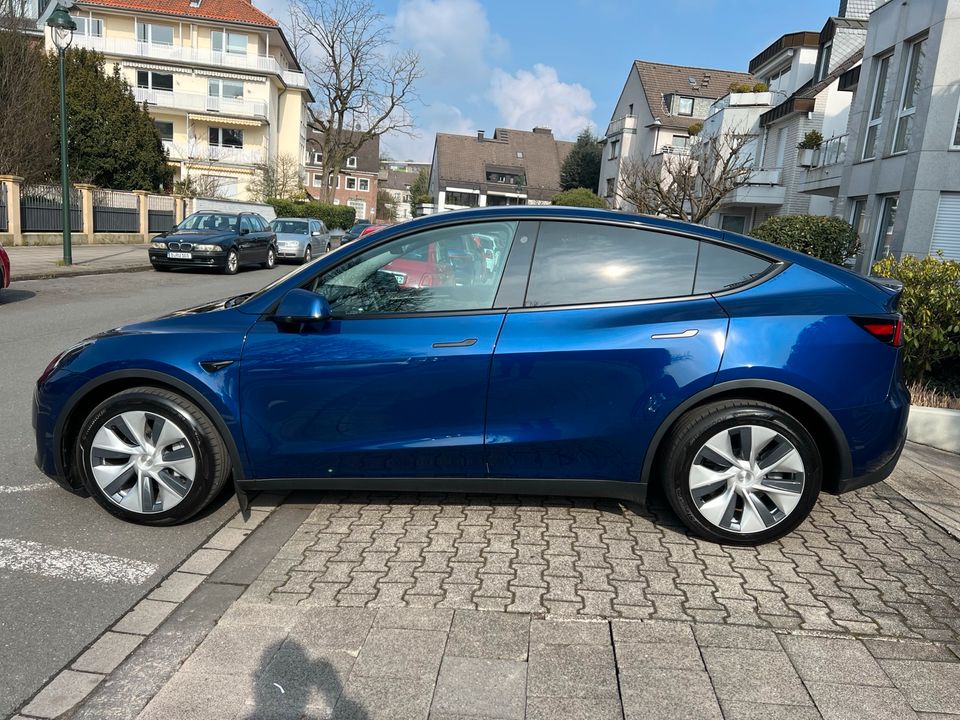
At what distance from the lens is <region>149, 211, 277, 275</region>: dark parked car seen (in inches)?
734

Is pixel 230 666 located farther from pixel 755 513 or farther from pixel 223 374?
pixel 755 513

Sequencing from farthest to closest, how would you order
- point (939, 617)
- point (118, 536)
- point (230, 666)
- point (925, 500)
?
point (925, 500) → point (118, 536) → point (939, 617) → point (230, 666)

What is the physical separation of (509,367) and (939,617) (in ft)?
7.06

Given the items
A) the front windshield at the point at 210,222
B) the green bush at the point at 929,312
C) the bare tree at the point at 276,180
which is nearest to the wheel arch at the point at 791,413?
the green bush at the point at 929,312

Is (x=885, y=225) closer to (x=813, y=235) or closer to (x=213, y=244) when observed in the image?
(x=813, y=235)

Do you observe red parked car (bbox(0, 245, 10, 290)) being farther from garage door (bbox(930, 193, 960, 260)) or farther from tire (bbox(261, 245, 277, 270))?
garage door (bbox(930, 193, 960, 260))

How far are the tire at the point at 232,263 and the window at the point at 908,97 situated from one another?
16.1m

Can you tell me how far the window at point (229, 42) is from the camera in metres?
49.9

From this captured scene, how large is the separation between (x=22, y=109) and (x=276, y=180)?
26.0 meters

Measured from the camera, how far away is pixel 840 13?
30.2m

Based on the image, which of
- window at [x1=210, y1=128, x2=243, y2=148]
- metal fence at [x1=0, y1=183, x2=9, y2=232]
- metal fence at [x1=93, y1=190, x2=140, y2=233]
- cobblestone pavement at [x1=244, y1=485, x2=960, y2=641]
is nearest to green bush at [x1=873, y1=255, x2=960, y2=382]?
cobblestone pavement at [x1=244, y1=485, x2=960, y2=641]

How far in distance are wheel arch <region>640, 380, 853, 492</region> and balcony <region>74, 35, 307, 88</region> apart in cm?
5325

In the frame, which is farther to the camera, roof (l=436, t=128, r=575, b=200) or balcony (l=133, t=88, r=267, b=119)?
roof (l=436, t=128, r=575, b=200)

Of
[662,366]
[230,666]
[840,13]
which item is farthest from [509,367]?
[840,13]
